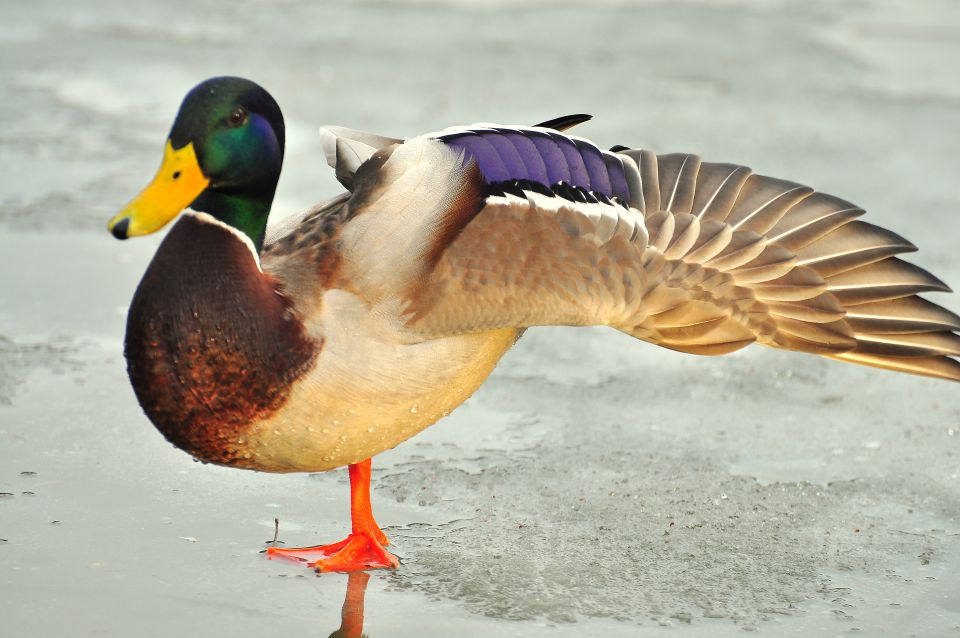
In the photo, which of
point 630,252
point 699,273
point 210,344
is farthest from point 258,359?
point 699,273

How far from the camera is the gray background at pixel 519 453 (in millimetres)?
3424

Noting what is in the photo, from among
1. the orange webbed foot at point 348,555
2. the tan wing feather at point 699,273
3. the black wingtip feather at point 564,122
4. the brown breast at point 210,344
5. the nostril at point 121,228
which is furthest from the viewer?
the black wingtip feather at point 564,122

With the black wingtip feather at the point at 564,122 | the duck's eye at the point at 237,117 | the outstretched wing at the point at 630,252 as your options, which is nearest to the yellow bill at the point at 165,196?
the duck's eye at the point at 237,117

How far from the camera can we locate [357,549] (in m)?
3.59

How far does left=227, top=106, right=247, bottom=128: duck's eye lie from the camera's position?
3.21 m

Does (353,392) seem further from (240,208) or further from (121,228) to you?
(121,228)

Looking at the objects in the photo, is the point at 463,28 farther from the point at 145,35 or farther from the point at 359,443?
the point at 359,443

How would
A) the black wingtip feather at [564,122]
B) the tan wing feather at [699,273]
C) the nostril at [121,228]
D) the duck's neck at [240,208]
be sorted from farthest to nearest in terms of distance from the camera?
the black wingtip feather at [564,122], the tan wing feather at [699,273], the duck's neck at [240,208], the nostril at [121,228]

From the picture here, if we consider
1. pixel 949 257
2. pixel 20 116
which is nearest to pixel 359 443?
pixel 949 257

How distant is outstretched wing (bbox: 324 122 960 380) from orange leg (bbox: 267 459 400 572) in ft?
2.04

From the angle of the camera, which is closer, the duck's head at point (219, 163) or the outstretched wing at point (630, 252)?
the duck's head at point (219, 163)

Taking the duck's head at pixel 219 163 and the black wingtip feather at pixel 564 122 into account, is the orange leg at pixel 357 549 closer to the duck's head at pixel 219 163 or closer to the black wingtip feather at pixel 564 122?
the duck's head at pixel 219 163

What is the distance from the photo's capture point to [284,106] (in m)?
7.38

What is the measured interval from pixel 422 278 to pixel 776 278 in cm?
101
